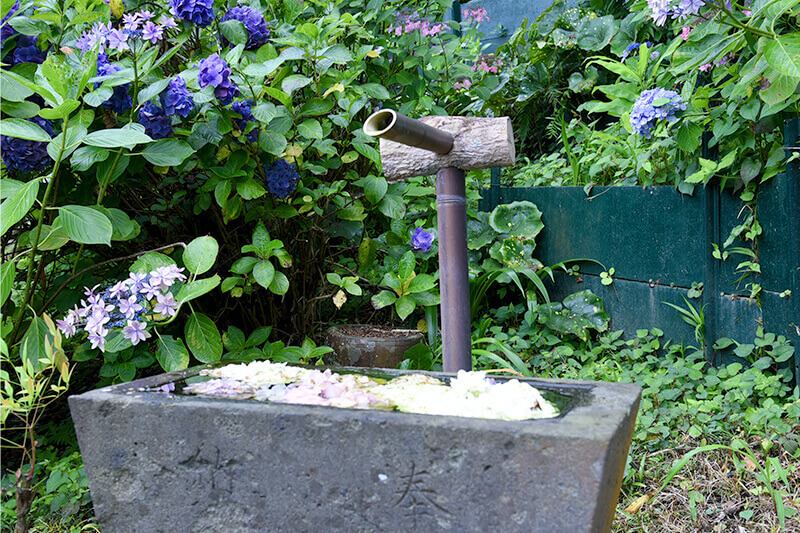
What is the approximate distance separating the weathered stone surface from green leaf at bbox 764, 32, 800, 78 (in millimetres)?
939

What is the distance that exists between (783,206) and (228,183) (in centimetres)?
171

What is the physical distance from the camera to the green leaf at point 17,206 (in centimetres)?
128

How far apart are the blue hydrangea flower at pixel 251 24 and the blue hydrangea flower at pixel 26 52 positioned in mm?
497

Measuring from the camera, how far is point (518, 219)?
127 inches

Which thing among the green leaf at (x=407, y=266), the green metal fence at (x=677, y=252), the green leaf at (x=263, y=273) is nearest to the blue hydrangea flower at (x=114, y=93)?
the green leaf at (x=263, y=273)

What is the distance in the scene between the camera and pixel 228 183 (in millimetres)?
1807

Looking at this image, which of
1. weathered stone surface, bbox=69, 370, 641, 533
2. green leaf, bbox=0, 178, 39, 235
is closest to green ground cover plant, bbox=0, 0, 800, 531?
green leaf, bbox=0, 178, 39, 235

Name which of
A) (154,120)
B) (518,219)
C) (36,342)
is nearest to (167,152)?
(154,120)

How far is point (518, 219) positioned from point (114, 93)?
2.16 meters

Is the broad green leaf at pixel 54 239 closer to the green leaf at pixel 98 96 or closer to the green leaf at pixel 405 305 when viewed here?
the green leaf at pixel 98 96

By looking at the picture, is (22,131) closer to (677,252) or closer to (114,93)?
(114,93)

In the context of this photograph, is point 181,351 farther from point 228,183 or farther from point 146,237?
point 146,237

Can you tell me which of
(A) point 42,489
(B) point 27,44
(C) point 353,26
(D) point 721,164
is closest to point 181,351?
(A) point 42,489

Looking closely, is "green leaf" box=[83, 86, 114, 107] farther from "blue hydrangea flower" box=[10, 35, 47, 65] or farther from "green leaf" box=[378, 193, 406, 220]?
"green leaf" box=[378, 193, 406, 220]
